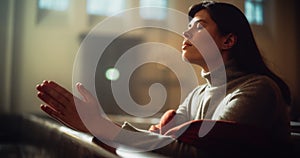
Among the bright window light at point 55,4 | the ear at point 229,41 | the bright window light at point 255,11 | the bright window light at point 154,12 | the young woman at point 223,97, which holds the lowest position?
the bright window light at point 255,11

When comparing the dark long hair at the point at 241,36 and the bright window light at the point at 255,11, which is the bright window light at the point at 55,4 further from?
the dark long hair at the point at 241,36

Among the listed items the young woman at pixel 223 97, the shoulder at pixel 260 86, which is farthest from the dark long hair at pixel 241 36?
the shoulder at pixel 260 86

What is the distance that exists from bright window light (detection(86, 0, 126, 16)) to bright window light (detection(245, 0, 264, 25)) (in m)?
2.33

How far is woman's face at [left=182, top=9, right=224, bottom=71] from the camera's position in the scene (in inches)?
Result: 43.0

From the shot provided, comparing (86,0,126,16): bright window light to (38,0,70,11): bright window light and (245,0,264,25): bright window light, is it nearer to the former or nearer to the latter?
(38,0,70,11): bright window light

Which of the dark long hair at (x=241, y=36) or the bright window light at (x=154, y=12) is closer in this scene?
the dark long hair at (x=241, y=36)

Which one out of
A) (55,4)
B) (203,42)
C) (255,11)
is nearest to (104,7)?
(55,4)

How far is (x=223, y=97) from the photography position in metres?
1.06

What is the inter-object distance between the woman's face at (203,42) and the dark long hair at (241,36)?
0.02 meters

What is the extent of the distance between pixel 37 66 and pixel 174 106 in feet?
7.14

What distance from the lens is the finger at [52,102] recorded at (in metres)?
0.80

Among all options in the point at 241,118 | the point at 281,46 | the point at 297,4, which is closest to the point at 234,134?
the point at 241,118

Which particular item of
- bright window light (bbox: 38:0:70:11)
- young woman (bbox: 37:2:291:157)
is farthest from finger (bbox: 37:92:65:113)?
bright window light (bbox: 38:0:70:11)

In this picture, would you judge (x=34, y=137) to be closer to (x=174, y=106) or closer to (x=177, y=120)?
(x=177, y=120)
